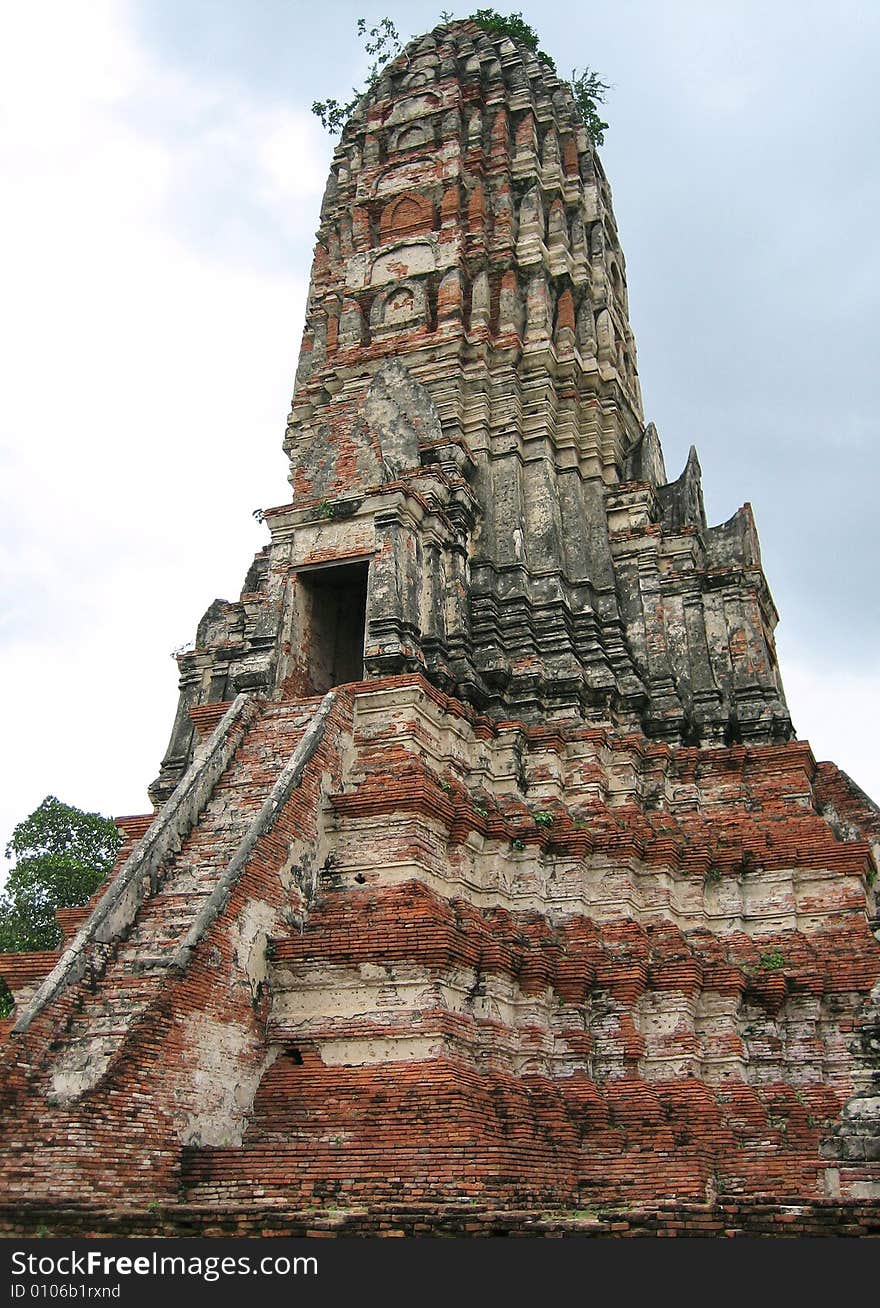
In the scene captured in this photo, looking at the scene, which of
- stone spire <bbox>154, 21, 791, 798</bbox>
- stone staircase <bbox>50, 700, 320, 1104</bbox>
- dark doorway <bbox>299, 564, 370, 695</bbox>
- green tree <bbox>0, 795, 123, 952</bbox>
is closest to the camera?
stone staircase <bbox>50, 700, 320, 1104</bbox>

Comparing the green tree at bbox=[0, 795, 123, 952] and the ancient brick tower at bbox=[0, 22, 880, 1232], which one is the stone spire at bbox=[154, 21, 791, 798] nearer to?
the ancient brick tower at bbox=[0, 22, 880, 1232]

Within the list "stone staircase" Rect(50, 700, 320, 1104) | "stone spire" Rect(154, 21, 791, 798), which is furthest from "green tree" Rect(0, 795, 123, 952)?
"stone staircase" Rect(50, 700, 320, 1104)

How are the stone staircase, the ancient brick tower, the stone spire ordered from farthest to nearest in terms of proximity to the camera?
the stone spire → the stone staircase → the ancient brick tower

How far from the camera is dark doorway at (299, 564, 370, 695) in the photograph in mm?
15492

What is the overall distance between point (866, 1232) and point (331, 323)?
18.4 meters

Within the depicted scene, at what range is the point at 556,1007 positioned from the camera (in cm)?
1197

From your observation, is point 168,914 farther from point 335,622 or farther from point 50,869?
point 50,869

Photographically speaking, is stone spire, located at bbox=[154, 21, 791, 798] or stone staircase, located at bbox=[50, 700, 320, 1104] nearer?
stone staircase, located at bbox=[50, 700, 320, 1104]

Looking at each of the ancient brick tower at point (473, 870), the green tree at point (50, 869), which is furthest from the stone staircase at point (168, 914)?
the green tree at point (50, 869)

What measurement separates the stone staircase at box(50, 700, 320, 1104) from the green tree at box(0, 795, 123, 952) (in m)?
13.5

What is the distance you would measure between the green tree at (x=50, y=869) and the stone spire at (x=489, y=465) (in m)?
9.78

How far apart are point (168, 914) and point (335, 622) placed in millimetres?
6623

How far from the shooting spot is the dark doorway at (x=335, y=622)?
50.8 ft

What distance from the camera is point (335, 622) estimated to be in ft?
53.9
